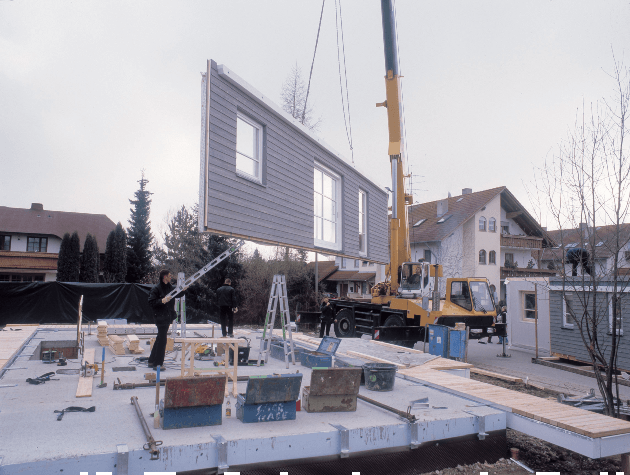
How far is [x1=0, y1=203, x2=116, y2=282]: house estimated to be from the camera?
34.2 m

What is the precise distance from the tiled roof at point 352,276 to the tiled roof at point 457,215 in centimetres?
721

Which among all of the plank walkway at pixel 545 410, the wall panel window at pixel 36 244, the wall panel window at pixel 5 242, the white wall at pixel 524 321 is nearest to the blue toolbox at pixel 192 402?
the plank walkway at pixel 545 410

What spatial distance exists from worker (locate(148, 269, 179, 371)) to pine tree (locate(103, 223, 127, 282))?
29.5 m

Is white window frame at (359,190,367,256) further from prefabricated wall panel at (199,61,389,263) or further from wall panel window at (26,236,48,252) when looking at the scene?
wall panel window at (26,236,48,252)

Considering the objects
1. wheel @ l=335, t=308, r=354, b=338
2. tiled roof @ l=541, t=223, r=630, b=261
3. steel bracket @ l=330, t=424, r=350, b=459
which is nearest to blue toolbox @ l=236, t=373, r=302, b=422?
steel bracket @ l=330, t=424, r=350, b=459

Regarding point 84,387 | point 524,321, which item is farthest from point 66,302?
point 524,321

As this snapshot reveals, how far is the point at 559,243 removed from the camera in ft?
25.4

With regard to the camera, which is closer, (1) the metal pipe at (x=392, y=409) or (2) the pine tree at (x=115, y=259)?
(1) the metal pipe at (x=392, y=409)

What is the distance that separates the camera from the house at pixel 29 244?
3416cm

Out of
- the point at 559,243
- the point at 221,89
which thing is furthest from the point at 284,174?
the point at 559,243

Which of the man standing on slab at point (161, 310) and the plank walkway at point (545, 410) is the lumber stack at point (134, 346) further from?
the plank walkway at point (545, 410)

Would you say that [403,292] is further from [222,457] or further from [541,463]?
[222,457]

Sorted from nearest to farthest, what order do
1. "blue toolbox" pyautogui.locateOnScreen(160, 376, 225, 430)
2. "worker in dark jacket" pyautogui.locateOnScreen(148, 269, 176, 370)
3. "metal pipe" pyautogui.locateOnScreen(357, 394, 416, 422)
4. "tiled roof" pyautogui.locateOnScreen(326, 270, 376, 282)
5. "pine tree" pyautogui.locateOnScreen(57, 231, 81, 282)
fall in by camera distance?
1. "blue toolbox" pyautogui.locateOnScreen(160, 376, 225, 430)
2. "metal pipe" pyautogui.locateOnScreen(357, 394, 416, 422)
3. "worker in dark jacket" pyautogui.locateOnScreen(148, 269, 176, 370)
4. "pine tree" pyautogui.locateOnScreen(57, 231, 81, 282)
5. "tiled roof" pyautogui.locateOnScreen(326, 270, 376, 282)

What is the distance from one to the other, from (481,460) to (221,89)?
6.16 m
